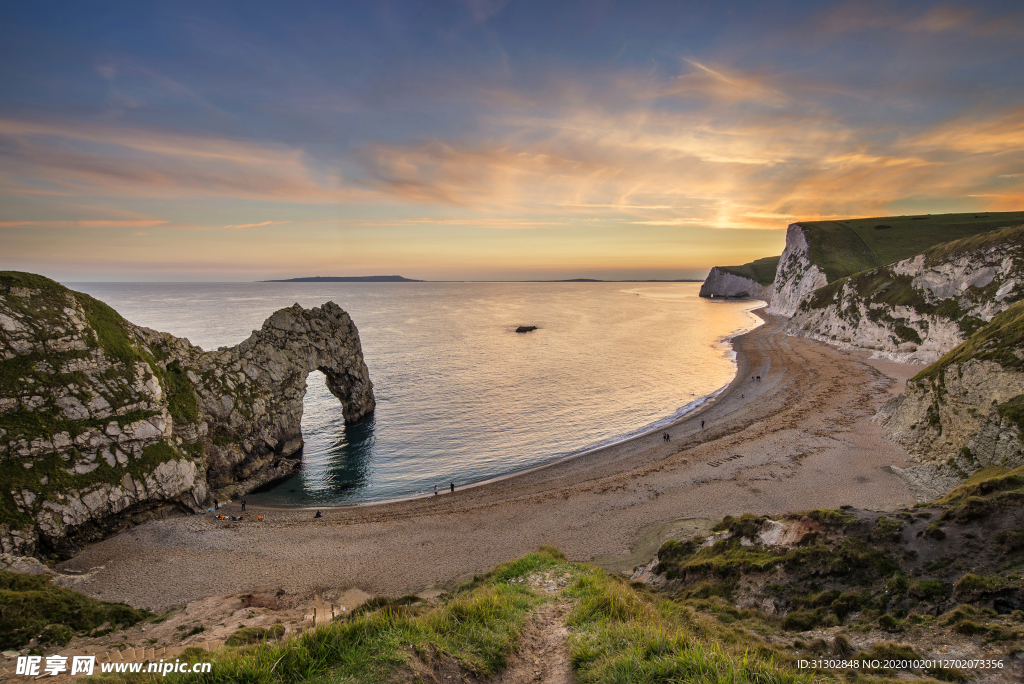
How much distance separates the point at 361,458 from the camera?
40812mm

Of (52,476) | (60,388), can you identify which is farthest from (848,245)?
(52,476)

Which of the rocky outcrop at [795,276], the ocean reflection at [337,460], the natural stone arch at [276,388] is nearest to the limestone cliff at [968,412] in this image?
the ocean reflection at [337,460]

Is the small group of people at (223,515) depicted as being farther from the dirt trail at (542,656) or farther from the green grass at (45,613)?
the dirt trail at (542,656)

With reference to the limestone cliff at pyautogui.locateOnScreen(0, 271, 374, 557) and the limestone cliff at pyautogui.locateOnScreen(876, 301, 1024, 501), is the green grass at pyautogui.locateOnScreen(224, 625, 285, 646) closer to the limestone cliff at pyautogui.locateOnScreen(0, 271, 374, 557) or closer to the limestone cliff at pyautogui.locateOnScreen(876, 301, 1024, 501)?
the limestone cliff at pyautogui.locateOnScreen(0, 271, 374, 557)

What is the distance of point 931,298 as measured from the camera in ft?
218

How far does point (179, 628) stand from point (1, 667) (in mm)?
4900

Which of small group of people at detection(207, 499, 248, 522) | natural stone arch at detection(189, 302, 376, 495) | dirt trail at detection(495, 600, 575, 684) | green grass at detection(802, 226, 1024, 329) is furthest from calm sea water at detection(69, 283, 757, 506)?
dirt trail at detection(495, 600, 575, 684)

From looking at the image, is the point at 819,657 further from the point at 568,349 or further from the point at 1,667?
the point at 568,349

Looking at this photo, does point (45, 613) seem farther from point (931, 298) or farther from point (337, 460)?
point (931, 298)

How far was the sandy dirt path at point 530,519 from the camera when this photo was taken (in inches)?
879

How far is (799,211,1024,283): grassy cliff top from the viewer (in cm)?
11881

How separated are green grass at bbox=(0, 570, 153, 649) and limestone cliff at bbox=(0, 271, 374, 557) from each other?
8901 millimetres

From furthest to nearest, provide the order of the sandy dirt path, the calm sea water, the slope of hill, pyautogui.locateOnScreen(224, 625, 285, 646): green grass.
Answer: the slope of hill
the calm sea water
the sandy dirt path
pyautogui.locateOnScreen(224, 625, 285, 646): green grass

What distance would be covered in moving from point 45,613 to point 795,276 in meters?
158
